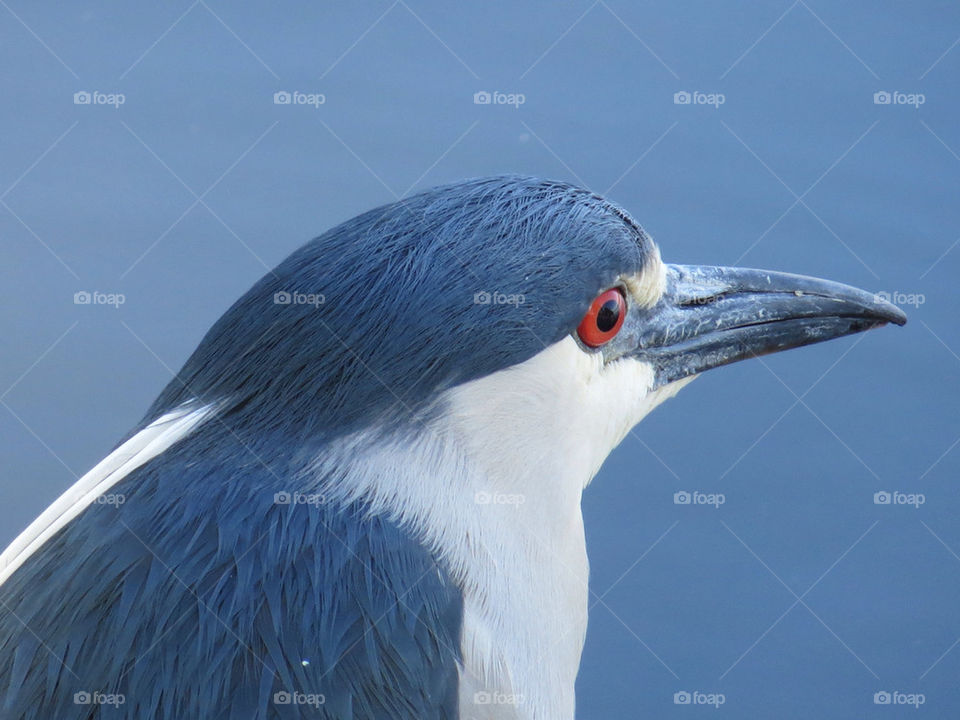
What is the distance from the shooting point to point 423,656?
107 centimetres

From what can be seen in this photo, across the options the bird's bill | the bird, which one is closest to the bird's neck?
the bird

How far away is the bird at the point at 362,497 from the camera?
104cm

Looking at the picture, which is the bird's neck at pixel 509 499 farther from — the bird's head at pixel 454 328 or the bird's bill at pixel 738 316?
the bird's bill at pixel 738 316

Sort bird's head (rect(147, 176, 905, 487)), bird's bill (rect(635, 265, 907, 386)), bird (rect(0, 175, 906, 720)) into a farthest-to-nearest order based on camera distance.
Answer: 1. bird's bill (rect(635, 265, 907, 386))
2. bird's head (rect(147, 176, 905, 487))
3. bird (rect(0, 175, 906, 720))

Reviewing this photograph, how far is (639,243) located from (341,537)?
0.53 meters

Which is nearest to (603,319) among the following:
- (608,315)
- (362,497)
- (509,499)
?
(608,315)

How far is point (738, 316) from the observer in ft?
5.00

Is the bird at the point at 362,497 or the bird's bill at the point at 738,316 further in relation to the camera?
the bird's bill at the point at 738,316

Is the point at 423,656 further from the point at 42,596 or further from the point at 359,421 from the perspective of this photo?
the point at 42,596

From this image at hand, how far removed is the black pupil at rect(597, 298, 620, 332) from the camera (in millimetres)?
1329

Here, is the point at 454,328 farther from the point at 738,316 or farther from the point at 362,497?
the point at 738,316

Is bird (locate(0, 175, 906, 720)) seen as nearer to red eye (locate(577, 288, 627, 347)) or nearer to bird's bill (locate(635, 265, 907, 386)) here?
red eye (locate(577, 288, 627, 347))

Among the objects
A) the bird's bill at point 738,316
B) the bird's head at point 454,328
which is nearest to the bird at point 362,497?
the bird's head at point 454,328

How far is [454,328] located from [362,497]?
0.20 metres
